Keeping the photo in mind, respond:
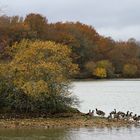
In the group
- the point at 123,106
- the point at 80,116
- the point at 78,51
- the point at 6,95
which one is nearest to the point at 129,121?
the point at 80,116

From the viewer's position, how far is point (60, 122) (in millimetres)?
37781

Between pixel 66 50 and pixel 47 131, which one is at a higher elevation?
pixel 66 50

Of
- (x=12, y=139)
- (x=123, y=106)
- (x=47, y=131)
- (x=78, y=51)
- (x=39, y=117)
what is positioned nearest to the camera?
(x=12, y=139)

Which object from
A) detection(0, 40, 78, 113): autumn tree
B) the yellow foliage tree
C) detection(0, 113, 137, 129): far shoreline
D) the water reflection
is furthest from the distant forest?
the water reflection

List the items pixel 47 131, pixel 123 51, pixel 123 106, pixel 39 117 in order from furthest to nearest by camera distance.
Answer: pixel 123 51
pixel 123 106
pixel 39 117
pixel 47 131

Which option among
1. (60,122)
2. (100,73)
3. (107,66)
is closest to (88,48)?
(107,66)

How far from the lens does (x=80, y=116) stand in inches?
1582

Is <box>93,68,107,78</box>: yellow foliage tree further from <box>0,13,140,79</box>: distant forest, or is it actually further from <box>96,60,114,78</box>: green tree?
<box>96,60,114,78</box>: green tree

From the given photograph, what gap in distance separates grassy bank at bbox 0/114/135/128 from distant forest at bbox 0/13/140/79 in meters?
70.9

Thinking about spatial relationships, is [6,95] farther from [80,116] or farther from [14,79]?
[80,116]

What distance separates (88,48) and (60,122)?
95010 mm

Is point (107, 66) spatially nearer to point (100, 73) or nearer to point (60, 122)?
point (100, 73)

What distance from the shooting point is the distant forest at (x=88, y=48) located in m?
124

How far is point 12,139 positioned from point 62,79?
9.12m
